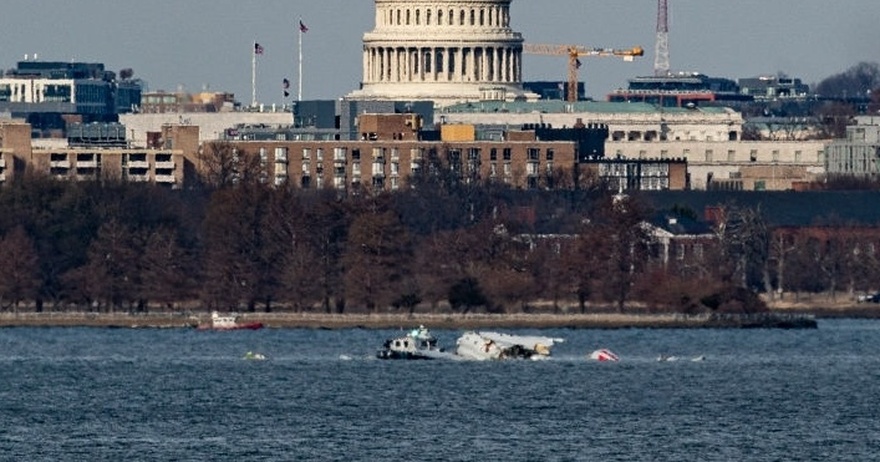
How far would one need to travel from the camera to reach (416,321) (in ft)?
510

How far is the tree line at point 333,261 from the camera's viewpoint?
6319 inches

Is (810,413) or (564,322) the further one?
(564,322)

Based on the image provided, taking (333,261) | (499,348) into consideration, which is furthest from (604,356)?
(333,261)

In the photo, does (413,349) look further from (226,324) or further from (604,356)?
(226,324)

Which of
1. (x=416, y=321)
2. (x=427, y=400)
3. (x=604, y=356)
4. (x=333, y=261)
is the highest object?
(x=333, y=261)

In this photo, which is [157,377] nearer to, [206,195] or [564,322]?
[564,322]

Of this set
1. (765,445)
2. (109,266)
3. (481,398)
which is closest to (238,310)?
(109,266)

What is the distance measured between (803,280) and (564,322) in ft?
67.2

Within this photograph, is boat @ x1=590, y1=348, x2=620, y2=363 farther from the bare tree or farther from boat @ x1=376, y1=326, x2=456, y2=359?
the bare tree

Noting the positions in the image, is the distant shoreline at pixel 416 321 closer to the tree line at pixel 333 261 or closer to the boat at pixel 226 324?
the boat at pixel 226 324

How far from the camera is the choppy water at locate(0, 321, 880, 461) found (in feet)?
341

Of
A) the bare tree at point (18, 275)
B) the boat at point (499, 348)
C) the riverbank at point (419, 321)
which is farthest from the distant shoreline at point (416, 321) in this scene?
the boat at point (499, 348)

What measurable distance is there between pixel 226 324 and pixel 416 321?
264 inches

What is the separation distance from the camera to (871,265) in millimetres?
175750
